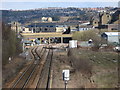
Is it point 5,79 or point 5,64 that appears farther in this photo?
point 5,64

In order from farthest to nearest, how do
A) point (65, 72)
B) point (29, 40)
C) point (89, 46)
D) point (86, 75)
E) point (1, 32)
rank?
point (29, 40) → point (89, 46) → point (1, 32) → point (86, 75) → point (65, 72)

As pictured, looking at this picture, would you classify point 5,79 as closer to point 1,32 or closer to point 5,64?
point 5,64

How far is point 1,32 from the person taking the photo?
14.2 m

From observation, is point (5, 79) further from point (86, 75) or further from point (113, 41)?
point (113, 41)

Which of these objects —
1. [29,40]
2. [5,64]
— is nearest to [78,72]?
[5,64]

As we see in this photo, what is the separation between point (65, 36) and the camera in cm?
3394

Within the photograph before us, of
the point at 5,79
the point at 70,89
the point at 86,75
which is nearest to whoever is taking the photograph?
the point at 70,89

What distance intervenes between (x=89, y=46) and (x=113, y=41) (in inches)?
98.2

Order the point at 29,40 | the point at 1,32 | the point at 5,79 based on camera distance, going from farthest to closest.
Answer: the point at 29,40
the point at 1,32
the point at 5,79

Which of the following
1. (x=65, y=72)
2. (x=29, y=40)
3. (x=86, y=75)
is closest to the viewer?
(x=65, y=72)

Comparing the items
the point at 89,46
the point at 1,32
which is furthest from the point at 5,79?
the point at 89,46

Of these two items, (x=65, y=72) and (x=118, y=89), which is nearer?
(x=65, y=72)

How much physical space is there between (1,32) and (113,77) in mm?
7049

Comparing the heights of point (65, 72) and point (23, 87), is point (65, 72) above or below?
above
